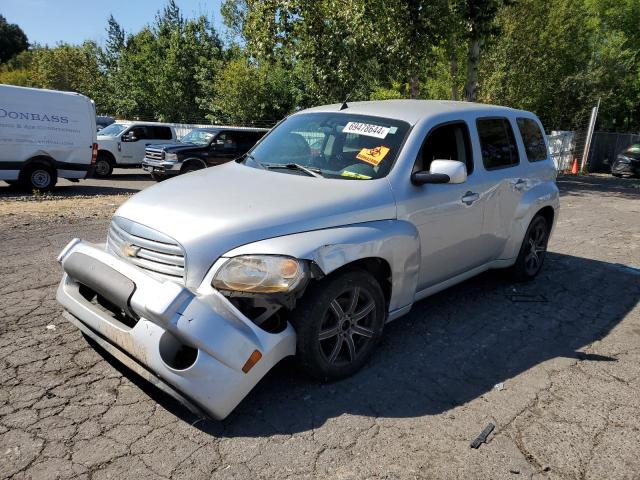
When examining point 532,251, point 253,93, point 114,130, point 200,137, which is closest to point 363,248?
point 532,251

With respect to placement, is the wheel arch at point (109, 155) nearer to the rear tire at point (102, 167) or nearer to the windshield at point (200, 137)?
the rear tire at point (102, 167)

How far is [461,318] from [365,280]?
1.67 m

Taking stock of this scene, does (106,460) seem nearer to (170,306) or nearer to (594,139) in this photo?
(170,306)

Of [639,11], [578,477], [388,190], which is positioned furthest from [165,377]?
[639,11]

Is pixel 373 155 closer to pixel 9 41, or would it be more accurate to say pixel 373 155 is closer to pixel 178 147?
pixel 178 147

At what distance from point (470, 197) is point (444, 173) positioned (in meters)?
0.76

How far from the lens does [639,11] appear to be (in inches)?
1102

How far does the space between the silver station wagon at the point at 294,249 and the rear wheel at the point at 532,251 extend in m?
0.81

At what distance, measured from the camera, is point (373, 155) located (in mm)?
3799

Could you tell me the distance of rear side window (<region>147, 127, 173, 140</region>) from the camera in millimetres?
18266

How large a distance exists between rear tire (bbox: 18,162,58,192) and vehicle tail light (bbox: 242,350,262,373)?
11.3 metres

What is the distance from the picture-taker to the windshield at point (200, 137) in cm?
1539

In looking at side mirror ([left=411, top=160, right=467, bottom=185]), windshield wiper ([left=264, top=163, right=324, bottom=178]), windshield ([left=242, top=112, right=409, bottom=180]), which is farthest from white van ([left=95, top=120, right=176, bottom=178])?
side mirror ([left=411, top=160, right=467, bottom=185])

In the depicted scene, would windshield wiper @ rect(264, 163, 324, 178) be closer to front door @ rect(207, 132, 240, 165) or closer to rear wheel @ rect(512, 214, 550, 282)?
rear wheel @ rect(512, 214, 550, 282)
